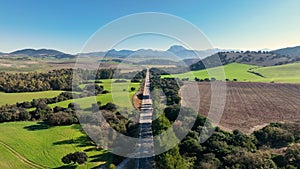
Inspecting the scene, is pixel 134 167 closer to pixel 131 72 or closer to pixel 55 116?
pixel 55 116

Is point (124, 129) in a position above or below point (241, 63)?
below

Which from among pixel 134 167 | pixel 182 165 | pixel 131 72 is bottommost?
pixel 134 167

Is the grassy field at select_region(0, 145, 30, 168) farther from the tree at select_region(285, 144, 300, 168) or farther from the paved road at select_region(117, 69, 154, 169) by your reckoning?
the tree at select_region(285, 144, 300, 168)

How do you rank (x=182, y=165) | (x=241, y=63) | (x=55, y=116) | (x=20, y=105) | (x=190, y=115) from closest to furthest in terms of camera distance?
(x=182, y=165) → (x=190, y=115) → (x=55, y=116) → (x=20, y=105) → (x=241, y=63)

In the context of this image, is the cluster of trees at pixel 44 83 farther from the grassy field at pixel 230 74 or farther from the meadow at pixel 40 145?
the grassy field at pixel 230 74

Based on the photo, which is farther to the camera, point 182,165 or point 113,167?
point 113,167

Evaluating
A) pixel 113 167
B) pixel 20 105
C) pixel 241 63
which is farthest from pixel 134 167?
pixel 241 63

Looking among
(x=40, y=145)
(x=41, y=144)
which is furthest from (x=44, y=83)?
(x=40, y=145)
